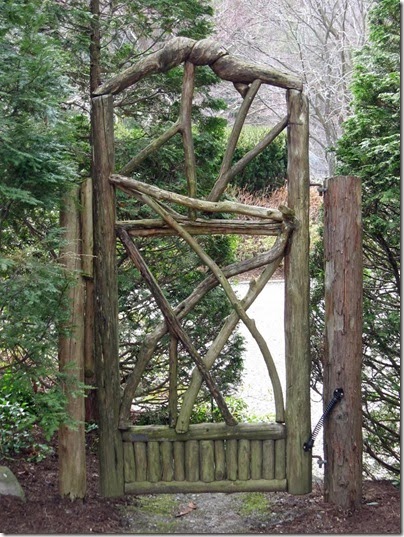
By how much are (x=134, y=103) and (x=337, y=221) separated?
1813 mm

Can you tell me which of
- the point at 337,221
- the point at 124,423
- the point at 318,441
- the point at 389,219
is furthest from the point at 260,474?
the point at 318,441

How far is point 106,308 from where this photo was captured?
3873 mm

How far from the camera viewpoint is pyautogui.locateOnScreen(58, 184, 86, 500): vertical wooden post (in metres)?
3.83

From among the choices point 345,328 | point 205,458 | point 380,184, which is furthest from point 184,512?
point 380,184

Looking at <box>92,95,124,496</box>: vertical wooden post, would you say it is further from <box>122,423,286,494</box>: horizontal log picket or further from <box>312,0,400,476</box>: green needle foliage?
<box>312,0,400,476</box>: green needle foliage

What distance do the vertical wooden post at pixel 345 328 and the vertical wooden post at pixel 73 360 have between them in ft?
4.45

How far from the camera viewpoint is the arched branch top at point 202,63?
383 cm

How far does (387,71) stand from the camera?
4.62m

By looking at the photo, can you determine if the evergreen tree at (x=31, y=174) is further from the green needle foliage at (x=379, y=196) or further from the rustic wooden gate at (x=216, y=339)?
the green needle foliage at (x=379, y=196)

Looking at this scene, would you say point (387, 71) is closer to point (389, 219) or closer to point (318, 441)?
point (389, 219)

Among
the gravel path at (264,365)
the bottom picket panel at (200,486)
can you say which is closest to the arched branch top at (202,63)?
the bottom picket panel at (200,486)

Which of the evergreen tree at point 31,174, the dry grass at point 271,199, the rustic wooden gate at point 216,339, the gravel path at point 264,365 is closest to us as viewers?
the evergreen tree at point 31,174

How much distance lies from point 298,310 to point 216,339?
0.47m

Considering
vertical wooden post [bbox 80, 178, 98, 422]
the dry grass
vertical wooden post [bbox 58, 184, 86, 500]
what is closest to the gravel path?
the dry grass
